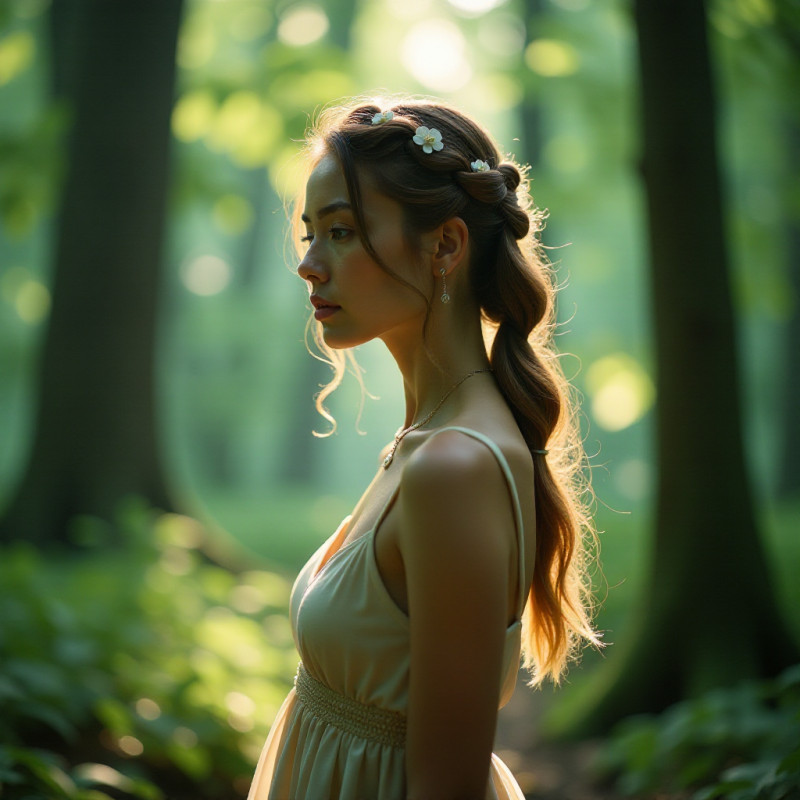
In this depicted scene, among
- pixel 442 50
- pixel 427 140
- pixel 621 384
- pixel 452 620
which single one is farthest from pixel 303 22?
pixel 452 620

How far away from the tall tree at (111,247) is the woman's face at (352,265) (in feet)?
17.4

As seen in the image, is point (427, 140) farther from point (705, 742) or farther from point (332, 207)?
point (705, 742)

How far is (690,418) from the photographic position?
471 cm

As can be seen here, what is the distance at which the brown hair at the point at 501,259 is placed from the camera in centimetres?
204

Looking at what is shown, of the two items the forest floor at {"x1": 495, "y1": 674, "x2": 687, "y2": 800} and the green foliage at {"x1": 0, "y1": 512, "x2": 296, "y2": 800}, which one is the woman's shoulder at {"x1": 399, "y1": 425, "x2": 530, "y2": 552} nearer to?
the green foliage at {"x1": 0, "y1": 512, "x2": 296, "y2": 800}

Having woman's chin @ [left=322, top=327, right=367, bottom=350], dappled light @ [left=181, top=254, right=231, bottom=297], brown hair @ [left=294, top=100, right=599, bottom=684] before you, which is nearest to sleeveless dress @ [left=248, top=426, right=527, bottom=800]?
brown hair @ [left=294, top=100, right=599, bottom=684]

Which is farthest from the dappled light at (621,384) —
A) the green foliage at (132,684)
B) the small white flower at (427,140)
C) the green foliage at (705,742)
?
the small white flower at (427,140)

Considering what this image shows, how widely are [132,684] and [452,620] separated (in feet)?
10.3

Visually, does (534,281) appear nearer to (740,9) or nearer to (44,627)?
(44,627)

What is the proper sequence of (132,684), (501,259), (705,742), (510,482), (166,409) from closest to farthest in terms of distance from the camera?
(510,482)
(501,259)
(705,742)
(132,684)
(166,409)

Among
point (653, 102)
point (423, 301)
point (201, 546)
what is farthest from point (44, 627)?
point (653, 102)

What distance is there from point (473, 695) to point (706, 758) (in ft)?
7.52

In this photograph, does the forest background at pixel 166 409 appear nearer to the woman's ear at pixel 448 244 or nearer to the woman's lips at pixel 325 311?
the woman's ear at pixel 448 244

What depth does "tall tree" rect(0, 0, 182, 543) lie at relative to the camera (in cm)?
695
